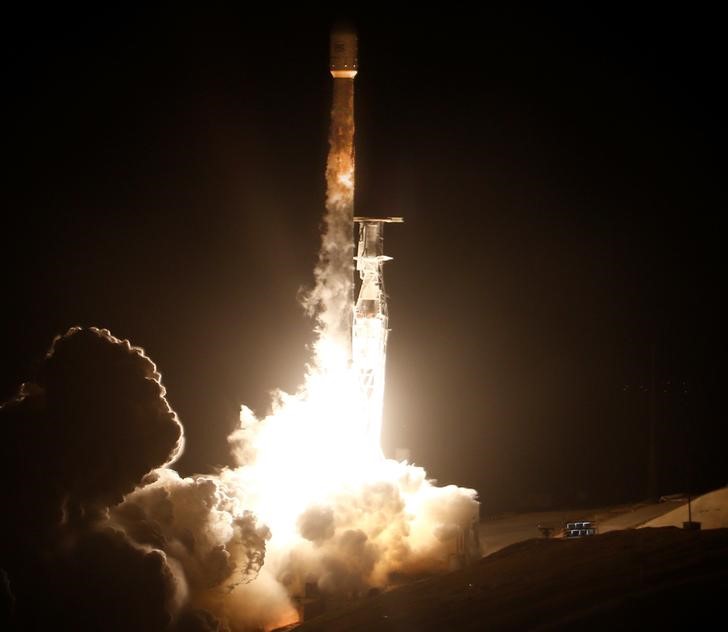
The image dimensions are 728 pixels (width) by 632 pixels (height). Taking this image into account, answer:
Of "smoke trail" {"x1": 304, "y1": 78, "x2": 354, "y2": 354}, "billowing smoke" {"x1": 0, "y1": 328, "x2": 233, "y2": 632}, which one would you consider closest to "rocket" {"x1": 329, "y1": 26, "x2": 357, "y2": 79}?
"smoke trail" {"x1": 304, "y1": 78, "x2": 354, "y2": 354}

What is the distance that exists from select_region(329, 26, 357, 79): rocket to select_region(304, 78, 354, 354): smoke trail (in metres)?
0.23

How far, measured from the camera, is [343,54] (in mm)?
38938

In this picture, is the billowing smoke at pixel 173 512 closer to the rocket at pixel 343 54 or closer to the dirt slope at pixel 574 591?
the dirt slope at pixel 574 591

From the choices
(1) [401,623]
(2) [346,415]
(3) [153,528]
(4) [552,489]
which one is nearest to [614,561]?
(1) [401,623]

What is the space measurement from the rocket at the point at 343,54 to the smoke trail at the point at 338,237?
0.23 metres

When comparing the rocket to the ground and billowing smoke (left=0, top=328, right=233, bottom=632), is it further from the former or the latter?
the ground

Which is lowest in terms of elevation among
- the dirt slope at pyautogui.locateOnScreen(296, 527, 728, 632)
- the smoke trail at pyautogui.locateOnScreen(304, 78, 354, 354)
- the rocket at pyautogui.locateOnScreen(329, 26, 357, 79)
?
the dirt slope at pyautogui.locateOnScreen(296, 527, 728, 632)

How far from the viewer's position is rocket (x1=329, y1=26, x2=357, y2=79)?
38969mm

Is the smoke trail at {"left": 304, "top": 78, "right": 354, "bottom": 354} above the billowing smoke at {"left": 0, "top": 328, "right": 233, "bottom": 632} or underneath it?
above

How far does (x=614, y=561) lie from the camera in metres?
35.9

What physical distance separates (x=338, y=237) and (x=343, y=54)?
17.2 feet

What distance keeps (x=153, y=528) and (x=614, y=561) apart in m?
11.8

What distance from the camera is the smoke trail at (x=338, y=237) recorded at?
3944 cm

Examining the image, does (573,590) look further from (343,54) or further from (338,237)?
(343,54)
